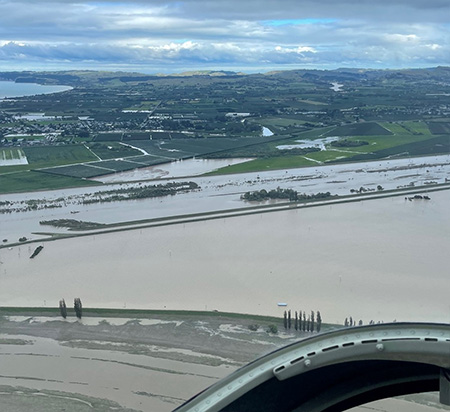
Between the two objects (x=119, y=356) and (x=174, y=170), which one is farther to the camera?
(x=174, y=170)

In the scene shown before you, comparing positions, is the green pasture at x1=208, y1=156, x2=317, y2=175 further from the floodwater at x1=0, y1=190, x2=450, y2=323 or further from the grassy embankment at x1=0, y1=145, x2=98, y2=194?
the floodwater at x1=0, y1=190, x2=450, y2=323

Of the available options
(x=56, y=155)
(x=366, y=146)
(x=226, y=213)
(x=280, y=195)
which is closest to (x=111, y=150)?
(x=56, y=155)

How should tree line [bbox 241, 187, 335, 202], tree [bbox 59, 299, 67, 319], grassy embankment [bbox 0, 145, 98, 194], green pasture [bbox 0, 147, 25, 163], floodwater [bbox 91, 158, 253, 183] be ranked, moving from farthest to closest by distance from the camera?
green pasture [bbox 0, 147, 25, 163] < floodwater [bbox 91, 158, 253, 183] < grassy embankment [bbox 0, 145, 98, 194] < tree line [bbox 241, 187, 335, 202] < tree [bbox 59, 299, 67, 319]

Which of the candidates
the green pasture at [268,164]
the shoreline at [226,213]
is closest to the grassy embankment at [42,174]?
the shoreline at [226,213]

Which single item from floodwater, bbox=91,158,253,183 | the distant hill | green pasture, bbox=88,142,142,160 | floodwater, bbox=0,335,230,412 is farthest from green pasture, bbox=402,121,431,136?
the distant hill

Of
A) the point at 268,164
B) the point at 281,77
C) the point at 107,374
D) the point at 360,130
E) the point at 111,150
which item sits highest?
the point at 281,77

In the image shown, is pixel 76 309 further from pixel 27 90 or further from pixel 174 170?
pixel 27 90
